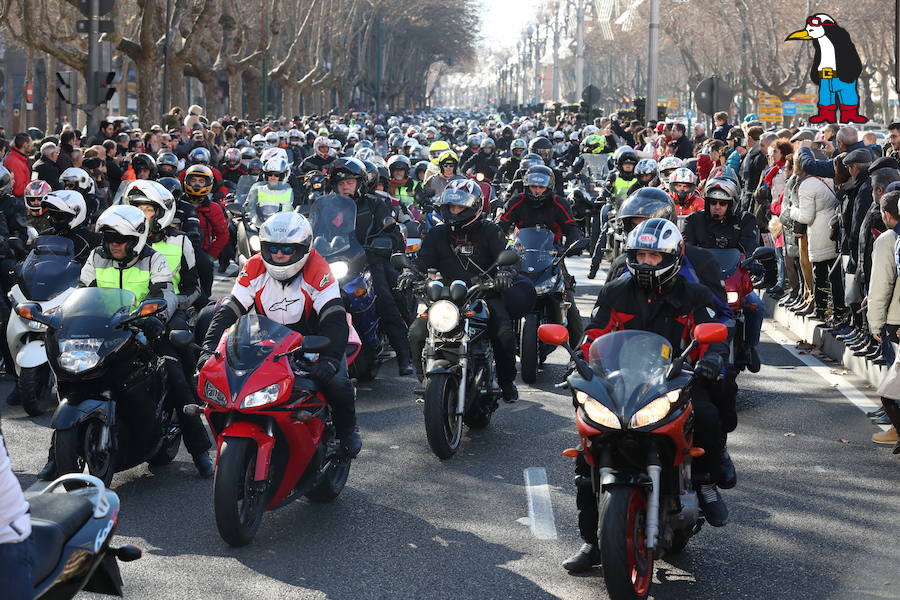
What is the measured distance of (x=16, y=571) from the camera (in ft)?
12.7

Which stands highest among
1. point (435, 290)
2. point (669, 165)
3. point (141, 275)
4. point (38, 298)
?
point (669, 165)

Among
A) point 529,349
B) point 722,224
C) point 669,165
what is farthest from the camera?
point 669,165

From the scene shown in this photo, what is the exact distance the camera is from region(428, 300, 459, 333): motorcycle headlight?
29.2 ft

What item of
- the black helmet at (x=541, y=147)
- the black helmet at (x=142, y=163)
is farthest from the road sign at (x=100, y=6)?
the black helmet at (x=142, y=163)

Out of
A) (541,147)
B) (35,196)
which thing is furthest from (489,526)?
(541,147)

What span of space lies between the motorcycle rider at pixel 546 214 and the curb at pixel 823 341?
2242 mm

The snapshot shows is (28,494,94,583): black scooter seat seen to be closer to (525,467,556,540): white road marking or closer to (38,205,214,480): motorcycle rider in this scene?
(525,467,556,540): white road marking

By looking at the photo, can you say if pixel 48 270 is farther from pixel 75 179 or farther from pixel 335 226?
pixel 75 179

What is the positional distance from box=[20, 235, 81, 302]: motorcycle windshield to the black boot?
15.5ft

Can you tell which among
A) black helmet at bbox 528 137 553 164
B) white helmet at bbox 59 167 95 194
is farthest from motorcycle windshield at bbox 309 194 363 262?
black helmet at bbox 528 137 553 164

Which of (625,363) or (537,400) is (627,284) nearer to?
(625,363)

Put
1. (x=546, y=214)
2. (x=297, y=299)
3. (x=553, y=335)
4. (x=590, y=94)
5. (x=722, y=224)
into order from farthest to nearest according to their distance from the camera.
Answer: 1. (x=590, y=94)
2. (x=546, y=214)
3. (x=722, y=224)
4. (x=297, y=299)
5. (x=553, y=335)

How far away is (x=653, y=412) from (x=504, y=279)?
3.95 meters

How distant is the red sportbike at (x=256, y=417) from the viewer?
21.6ft
